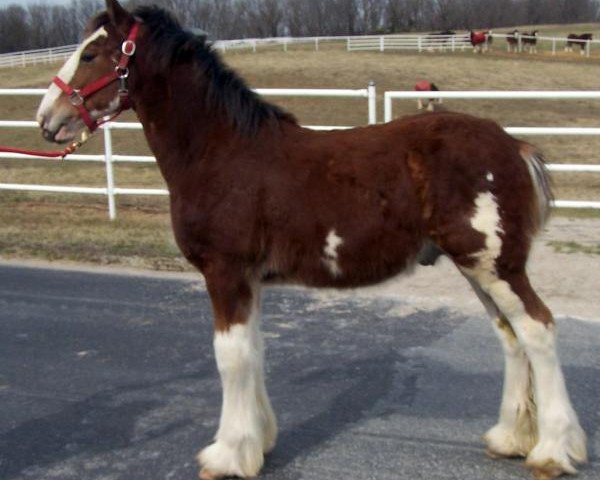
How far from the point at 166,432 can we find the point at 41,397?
1002 mm

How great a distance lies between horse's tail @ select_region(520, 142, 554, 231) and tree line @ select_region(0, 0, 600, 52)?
61158 mm

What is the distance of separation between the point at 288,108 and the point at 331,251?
22061mm

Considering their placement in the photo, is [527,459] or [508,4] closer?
[527,459]

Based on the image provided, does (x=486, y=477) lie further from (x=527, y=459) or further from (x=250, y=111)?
(x=250, y=111)

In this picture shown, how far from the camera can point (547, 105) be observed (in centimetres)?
2695

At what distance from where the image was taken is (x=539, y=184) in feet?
13.0

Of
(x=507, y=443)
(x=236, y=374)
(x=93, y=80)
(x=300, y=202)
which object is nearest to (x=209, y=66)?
(x=93, y=80)

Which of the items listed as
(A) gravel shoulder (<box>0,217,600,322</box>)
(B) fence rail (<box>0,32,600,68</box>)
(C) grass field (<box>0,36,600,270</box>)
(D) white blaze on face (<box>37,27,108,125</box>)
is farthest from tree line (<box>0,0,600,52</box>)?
(D) white blaze on face (<box>37,27,108,125</box>)

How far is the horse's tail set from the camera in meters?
3.93

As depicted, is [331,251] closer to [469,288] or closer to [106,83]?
[106,83]

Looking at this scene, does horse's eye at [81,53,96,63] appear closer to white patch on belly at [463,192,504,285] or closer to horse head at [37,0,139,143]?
horse head at [37,0,139,143]

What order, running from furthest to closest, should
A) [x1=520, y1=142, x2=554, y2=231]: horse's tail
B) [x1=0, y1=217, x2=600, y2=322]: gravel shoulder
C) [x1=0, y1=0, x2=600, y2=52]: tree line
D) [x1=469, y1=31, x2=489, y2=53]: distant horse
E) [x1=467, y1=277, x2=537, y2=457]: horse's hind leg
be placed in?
1. [x1=0, y1=0, x2=600, y2=52]: tree line
2. [x1=469, y1=31, x2=489, y2=53]: distant horse
3. [x1=0, y1=217, x2=600, y2=322]: gravel shoulder
4. [x1=467, y1=277, x2=537, y2=457]: horse's hind leg
5. [x1=520, y1=142, x2=554, y2=231]: horse's tail

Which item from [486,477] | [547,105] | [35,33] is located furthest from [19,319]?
[35,33]

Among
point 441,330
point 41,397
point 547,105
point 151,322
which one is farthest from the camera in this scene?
point 547,105
